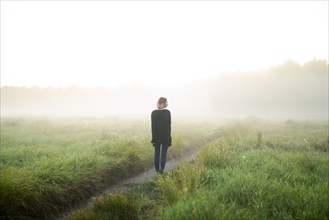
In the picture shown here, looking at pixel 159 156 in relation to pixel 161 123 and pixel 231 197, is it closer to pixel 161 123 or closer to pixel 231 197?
pixel 161 123

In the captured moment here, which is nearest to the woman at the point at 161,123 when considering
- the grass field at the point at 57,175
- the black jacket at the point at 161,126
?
the black jacket at the point at 161,126

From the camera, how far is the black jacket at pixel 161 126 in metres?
9.92

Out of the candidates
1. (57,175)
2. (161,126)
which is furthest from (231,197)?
(57,175)

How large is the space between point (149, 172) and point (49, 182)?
15.1 feet

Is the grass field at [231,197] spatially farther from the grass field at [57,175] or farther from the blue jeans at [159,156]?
the blue jeans at [159,156]

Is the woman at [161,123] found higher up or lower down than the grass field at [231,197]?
higher up

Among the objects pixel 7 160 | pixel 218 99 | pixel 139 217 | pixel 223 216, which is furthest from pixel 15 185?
pixel 218 99

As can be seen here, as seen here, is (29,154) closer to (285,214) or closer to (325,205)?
(285,214)

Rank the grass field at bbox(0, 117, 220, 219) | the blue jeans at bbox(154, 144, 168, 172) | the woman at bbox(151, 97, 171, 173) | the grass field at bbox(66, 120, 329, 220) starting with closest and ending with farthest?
1. the grass field at bbox(66, 120, 329, 220)
2. the grass field at bbox(0, 117, 220, 219)
3. the woman at bbox(151, 97, 171, 173)
4. the blue jeans at bbox(154, 144, 168, 172)

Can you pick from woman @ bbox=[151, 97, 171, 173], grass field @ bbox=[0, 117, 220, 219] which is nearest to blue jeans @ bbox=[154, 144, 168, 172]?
woman @ bbox=[151, 97, 171, 173]

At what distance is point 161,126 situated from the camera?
9969 mm

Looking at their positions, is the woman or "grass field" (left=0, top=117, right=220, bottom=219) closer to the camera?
"grass field" (left=0, top=117, right=220, bottom=219)

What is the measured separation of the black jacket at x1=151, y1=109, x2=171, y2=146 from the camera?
9922 millimetres

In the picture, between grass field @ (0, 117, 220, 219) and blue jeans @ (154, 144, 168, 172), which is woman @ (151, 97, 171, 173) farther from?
grass field @ (0, 117, 220, 219)
